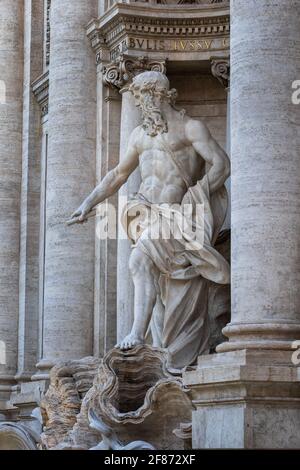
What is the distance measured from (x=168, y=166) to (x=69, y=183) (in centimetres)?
398

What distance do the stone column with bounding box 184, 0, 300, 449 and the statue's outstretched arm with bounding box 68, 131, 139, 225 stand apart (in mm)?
3485

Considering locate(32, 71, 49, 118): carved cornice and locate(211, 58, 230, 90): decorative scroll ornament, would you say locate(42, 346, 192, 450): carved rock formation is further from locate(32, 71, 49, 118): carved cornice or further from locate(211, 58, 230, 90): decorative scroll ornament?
locate(32, 71, 49, 118): carved cornice

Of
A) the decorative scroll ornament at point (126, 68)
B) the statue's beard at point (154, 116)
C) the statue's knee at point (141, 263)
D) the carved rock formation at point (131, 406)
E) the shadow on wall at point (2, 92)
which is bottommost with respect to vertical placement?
the carved rock formation at point (131, 406)

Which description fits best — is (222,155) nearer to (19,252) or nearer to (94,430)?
(94,430)

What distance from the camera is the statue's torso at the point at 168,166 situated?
19.3 meters

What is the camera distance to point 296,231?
52.7ft

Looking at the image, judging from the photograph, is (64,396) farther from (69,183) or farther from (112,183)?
(69,183)

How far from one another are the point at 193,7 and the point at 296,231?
7.07 meters

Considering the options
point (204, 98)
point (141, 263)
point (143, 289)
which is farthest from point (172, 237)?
point (204, 98)

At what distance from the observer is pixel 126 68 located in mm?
22328

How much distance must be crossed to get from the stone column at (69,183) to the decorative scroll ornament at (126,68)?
645 mm

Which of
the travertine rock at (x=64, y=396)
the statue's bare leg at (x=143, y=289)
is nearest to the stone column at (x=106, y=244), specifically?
the travertine rock at (x=64, y=396)

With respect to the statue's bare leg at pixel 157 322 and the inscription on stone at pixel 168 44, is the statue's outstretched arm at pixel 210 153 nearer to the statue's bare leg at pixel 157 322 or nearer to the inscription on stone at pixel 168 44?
the statue's bare leg at pixel 157 322
